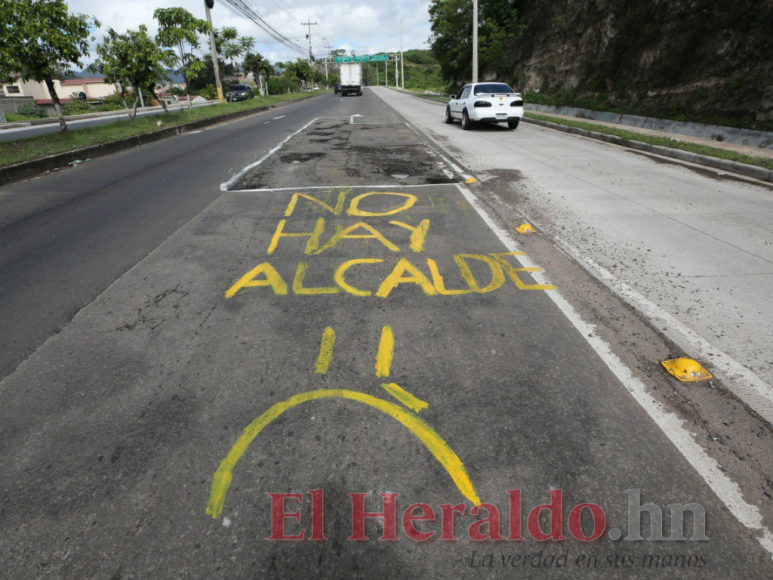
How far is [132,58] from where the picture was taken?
698 inches

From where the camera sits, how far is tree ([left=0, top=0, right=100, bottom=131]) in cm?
1226

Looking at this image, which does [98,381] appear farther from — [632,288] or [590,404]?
[632,288]

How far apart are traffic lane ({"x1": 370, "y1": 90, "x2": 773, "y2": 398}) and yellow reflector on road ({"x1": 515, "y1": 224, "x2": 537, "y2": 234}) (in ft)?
0.74

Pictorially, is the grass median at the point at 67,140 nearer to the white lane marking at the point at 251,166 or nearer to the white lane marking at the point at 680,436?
the white lane marking at the point at 251,166

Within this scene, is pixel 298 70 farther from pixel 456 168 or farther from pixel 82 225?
pixel 82 225

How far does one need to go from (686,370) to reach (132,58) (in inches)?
841

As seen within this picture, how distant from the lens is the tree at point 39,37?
12.3 meters

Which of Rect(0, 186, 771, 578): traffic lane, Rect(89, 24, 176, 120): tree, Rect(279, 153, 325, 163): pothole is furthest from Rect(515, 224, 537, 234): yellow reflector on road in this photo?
Rect(89, 24, 176, 120): tree

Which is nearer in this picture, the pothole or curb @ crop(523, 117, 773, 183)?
curb @ crop(523, 117, 773, 183)

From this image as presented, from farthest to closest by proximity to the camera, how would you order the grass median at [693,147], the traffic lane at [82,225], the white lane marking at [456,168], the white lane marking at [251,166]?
the grass median at [693,147] → the white lane marking at [456,168] → the white lane marking at [251,166] → the traffic lane at [82,225]

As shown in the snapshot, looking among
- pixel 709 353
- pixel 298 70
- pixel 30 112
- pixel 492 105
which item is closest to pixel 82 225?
pixel 709 353

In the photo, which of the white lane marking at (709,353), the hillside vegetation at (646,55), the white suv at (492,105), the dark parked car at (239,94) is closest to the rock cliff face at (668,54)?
the hillside vegetation at (646,55)

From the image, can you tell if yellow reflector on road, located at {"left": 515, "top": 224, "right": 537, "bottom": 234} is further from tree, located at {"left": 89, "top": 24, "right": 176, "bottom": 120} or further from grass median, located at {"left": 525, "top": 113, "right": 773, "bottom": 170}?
tree, located at {"left": 89, "top": 24, "right": 176, "bottom": 120}

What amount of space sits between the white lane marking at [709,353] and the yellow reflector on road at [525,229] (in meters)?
1.44
